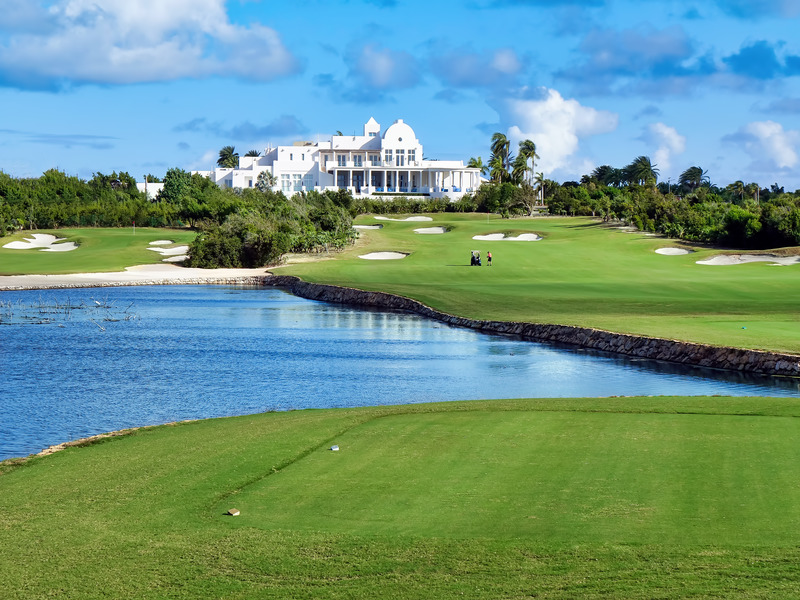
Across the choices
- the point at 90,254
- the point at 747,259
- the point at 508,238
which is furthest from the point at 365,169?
the point at 747,259

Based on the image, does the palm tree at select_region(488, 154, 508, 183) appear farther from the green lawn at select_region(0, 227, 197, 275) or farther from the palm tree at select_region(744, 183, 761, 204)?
the green lawn at select_region(0, 227, 197, 275)

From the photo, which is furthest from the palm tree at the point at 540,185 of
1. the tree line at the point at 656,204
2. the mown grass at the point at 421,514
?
the mown grass at the point at 421,514

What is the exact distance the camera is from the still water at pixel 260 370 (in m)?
21.5

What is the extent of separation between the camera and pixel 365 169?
495 ft

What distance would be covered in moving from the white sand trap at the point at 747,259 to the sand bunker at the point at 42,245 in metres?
56.4

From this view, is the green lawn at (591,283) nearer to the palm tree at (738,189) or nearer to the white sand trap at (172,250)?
the white sand trap at (172,250)

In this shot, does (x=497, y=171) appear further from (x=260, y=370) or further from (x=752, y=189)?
(x=260, y=370)

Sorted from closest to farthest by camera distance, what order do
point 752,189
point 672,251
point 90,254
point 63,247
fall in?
point 672,251, point 90,254, point 63,247, point 752,189

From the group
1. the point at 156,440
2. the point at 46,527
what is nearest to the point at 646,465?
the point at 46,527

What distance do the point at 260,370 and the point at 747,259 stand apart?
4845cm

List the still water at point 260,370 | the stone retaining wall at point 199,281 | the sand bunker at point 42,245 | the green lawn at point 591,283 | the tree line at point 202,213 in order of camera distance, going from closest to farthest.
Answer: the still water at point 260,370, the green lawn at point 591,283, the stone retaining wall at point 199,281, the tree line at point 202,213, the sand bunker at point 42,245

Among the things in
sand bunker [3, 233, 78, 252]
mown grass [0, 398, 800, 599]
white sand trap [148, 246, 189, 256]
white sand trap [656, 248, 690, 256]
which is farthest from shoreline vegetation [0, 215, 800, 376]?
mown grass [0, 398, 800, 599]

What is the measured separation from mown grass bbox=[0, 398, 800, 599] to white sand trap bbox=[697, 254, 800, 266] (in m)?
53.2

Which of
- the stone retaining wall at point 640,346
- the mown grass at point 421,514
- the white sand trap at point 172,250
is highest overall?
the white sand trap at point 172,250
